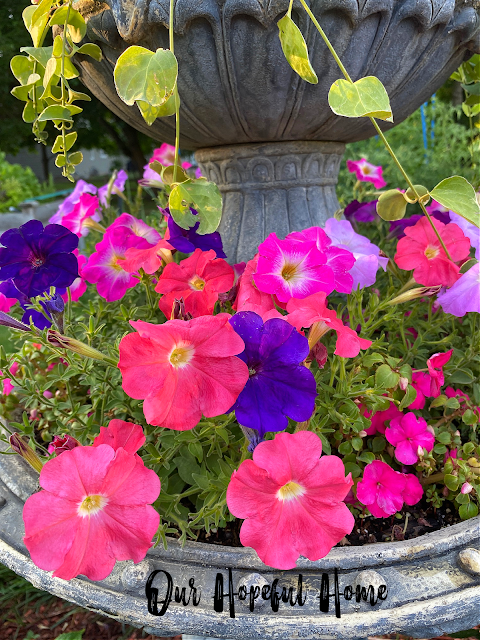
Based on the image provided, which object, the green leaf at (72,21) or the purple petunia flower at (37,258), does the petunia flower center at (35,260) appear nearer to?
Result: the purple petunia flower at (37,258)

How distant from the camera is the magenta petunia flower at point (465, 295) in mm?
1054

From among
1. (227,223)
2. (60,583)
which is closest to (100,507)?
(60,583)

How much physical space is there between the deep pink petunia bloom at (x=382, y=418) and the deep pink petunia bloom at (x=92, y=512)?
1.97ft

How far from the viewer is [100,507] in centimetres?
74

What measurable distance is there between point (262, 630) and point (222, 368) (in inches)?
18.0

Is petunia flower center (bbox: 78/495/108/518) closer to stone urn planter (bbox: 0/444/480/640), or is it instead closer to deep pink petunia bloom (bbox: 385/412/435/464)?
stone urn planter (bbox: 0/444/480/640)

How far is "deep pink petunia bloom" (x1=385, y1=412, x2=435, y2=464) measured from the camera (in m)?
1.08

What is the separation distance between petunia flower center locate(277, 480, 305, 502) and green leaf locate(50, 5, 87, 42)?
3.50 feet

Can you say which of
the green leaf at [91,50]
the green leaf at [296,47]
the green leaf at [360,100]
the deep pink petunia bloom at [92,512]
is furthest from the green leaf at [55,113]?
the deep pink petunia bloom at [92,512]

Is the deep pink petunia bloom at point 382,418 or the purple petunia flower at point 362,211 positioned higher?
the purple petunia flower at point 362,211

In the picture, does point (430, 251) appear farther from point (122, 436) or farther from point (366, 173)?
point (366, 173)

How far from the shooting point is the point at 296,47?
0.86 m

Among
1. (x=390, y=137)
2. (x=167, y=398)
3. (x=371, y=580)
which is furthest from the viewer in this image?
(x=390, y=137)

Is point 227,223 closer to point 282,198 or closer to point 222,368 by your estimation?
point 282,198
